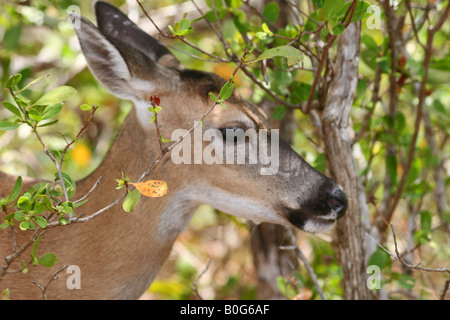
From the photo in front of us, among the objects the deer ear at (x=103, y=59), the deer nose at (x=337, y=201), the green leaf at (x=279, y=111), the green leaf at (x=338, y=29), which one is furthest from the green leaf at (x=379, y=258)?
the deer ear at (x=103, y=59)

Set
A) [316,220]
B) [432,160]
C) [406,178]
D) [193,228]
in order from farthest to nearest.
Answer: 1. [193,228]
2. [432,160]
3. [406,178]
4. [316,220]

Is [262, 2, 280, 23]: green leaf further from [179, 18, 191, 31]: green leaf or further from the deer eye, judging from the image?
[179, 18, 191, 31]: green leaf

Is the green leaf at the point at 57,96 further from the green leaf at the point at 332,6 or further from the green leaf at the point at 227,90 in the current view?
the green leaf at the point at 332,6

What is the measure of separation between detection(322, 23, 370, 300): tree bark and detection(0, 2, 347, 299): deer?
20cm

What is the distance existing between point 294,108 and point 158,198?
835 millimetres

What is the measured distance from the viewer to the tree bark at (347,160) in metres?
2.80

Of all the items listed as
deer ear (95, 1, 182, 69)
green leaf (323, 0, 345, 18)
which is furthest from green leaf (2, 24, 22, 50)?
green leaf (323, 0, 345, 18)

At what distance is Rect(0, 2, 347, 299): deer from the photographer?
2723 mm

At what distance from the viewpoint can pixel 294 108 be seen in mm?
3043

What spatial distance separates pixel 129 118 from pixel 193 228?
257 centimetres

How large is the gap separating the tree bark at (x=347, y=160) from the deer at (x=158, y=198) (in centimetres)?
20
